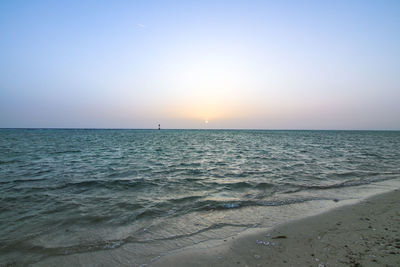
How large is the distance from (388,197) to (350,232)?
5.17 m

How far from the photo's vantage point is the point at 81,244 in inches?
215

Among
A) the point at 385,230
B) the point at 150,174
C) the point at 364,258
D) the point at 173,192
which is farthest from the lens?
the point at 150,174

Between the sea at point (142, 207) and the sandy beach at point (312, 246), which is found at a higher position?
the sandy beach at point (312, 246)

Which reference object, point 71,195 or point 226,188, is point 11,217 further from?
point 226,188

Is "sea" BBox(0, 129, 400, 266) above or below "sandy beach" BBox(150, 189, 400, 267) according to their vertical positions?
below

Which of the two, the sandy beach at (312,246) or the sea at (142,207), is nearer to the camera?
the sandy beach at (312,246)

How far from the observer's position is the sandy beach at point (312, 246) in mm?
4371

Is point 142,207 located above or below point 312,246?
below

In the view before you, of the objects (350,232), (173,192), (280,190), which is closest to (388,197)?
(280,190)

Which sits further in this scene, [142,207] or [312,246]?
[142,207]

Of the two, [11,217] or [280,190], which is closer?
[11,217]

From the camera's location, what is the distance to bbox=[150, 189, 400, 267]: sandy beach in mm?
4371

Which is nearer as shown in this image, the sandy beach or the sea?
the sandy beach

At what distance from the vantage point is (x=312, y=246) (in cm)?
499
